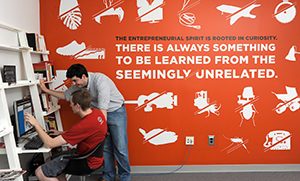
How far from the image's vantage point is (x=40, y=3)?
354cm

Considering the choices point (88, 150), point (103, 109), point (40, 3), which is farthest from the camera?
point (40, 3)

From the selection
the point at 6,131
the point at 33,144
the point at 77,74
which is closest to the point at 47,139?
the point at 33,144

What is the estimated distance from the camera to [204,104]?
370cm

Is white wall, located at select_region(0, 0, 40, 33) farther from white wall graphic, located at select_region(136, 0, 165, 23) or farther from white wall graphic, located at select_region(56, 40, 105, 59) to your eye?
white wall graphic, located at select_region(136, 0, 165, 23)

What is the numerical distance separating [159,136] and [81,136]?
1.51 meters

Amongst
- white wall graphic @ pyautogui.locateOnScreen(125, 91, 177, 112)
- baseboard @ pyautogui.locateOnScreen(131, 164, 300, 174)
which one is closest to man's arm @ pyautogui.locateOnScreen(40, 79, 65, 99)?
white wall graphic @ pyautogui.locateOnScreen(125, 91, 177, 112)

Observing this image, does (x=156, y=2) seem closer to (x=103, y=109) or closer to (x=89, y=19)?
(x=89, y=19)

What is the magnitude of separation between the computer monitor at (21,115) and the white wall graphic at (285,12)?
3304 mm

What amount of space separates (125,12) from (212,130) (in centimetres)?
201

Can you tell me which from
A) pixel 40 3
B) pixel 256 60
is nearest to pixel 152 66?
pixel 256 60

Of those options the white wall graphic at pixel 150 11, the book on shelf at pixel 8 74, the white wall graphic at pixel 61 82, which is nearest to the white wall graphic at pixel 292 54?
the white wall graphic at pixel 150 11

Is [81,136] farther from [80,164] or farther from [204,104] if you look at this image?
[204,104]

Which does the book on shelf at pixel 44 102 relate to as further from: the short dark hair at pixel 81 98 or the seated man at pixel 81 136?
the short dark hair at pixel 81 98

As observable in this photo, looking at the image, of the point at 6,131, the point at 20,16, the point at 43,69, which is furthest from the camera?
the point at 43,69
